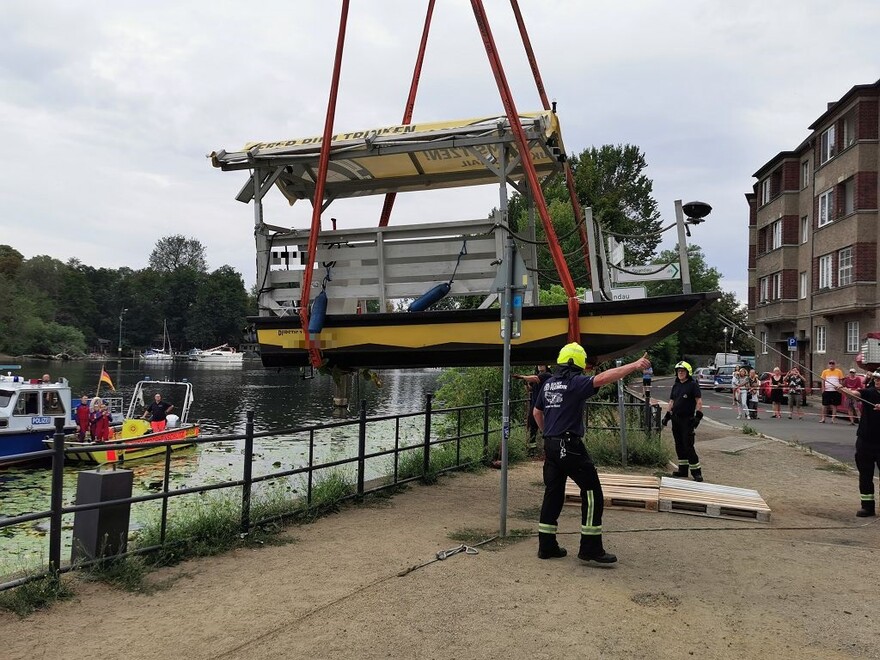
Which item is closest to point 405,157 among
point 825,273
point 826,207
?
point 825,273

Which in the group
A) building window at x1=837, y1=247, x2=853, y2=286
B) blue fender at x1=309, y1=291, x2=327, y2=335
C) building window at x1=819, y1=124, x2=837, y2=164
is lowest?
blue fender at x1=309, y1=291, x2=327, y2=335

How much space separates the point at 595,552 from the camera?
6.44 metres

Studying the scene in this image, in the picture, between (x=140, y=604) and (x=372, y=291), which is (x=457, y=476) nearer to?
(x=372, y=291)

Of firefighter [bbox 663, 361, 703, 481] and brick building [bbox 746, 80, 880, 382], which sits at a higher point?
brick building [bbox 746, 80, 880, 382]

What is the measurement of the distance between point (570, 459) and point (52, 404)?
1929 cm

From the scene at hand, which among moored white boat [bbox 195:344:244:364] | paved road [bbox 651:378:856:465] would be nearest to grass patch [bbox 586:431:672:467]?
paved road [bbox 651:378:856:465]

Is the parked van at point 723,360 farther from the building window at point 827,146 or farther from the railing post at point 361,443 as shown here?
the railing post at point 361,443

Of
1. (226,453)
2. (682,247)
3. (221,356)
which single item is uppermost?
(682,247)

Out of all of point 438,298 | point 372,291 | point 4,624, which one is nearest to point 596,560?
point 438,298

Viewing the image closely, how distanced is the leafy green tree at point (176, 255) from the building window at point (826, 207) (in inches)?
5493

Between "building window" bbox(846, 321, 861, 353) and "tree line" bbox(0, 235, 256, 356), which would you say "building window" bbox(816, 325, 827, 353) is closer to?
"building window" bbox(846, 321, 861, 353)

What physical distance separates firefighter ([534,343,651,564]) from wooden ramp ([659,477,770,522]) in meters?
2.67

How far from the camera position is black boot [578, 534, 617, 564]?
6.43 metres

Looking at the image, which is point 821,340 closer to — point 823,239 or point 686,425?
point 823,239
